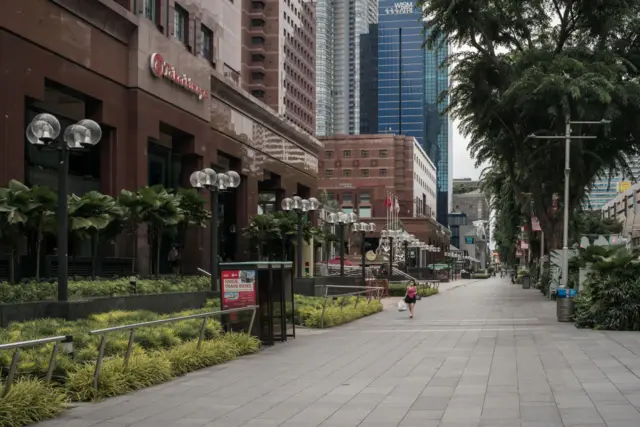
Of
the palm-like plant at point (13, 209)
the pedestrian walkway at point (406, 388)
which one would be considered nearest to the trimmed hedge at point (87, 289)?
the palm-like plant at point (13, 209)

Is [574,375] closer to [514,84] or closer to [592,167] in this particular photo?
[514,84]

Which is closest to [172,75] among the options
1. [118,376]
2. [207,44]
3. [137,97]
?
[137,97]

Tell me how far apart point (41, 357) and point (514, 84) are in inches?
1277

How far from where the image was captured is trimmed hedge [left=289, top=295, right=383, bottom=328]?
25.7 meters

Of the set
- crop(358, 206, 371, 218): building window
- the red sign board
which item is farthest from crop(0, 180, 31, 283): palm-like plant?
crop(358, 206, 371, 218): building window

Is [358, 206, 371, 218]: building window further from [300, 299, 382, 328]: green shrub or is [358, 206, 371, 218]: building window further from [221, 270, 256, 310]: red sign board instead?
[221, 270, 256, 310]: red sign board

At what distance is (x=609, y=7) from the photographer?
4159 cm

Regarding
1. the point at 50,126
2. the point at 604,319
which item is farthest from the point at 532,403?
the point at 604,319

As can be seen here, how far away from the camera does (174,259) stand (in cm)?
3775

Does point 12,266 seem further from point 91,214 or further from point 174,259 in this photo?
point 174,259

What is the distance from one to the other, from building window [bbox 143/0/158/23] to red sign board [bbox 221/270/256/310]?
855 inches

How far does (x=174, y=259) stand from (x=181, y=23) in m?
12.4

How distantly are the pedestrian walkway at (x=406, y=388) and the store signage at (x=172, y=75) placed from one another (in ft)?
55.1

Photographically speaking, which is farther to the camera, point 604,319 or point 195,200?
point 195,200
